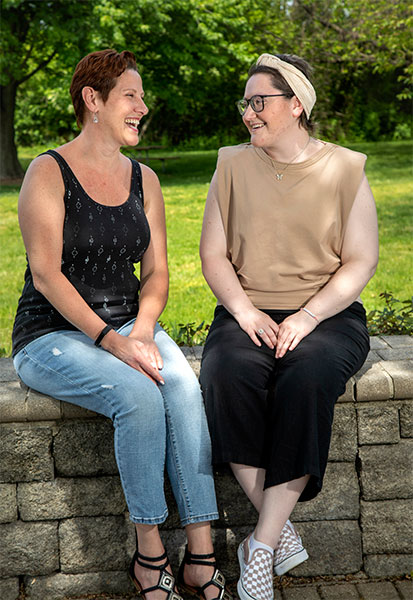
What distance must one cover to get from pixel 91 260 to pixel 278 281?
733 mm

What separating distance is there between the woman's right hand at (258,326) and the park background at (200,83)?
8.11 feet

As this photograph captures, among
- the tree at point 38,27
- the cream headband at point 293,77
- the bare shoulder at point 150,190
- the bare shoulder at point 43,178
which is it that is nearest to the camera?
the bare shoulder at point 43,178

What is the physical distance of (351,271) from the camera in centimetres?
295

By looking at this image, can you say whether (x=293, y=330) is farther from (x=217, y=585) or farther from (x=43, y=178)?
(x=43, y=178)

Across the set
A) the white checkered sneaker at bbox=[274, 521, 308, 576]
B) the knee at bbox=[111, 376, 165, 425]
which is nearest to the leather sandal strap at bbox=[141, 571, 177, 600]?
the white checkered sneaker at bbox=[274, 521, 308, 576]

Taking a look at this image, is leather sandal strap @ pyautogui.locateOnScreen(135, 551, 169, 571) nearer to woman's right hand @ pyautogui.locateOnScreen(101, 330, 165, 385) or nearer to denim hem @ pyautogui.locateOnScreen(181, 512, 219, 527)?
denim hem @ pyautogui.locateOnScreen(181, 512, 219, 527)

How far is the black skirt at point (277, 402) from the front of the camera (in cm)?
255

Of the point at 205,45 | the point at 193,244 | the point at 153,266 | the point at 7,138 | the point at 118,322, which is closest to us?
the point at 118,322

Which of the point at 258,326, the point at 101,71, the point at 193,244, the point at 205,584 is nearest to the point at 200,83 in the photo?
the point at 193,244

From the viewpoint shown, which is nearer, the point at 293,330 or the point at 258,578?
the point at 258,578

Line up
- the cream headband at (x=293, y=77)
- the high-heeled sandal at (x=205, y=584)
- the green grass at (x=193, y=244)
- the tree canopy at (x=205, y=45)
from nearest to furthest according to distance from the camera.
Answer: the high-heeled sandal at (x=205, y=584) → the cream headband at (x=293, y=77) → the green grass at (x=193, y=244) → the tree canopy at (x=205, y=45)

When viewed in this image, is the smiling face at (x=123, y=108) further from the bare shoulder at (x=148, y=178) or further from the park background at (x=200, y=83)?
the park background at (x=200, y=83)

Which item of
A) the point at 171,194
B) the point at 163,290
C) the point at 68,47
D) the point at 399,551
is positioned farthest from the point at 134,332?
the point at 68,47

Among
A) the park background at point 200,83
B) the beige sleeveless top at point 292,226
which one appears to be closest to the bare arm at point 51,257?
Result: the beige sleeveless top at point 292,226
